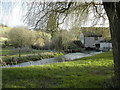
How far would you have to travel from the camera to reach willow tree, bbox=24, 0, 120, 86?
3973 mm

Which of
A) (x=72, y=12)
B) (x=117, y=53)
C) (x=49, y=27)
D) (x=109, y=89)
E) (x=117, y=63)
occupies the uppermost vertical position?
(x=72, y=12)

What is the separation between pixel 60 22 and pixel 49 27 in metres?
0.46

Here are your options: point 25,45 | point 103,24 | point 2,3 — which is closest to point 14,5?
point 2,3

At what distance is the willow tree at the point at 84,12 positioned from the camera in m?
3.97

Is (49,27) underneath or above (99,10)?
underneath

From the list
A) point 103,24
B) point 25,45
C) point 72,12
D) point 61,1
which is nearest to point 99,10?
point 103,24

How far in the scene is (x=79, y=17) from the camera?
4871 mm

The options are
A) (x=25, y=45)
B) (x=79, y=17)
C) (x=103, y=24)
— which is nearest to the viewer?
(x=79, y=17)

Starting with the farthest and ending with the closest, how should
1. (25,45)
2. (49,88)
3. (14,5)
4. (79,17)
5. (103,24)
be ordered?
(25,45), (103,24), (79,17), (14,5), (49,88)

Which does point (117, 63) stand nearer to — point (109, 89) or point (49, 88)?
point (109, 89)

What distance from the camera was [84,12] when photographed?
4926 mm

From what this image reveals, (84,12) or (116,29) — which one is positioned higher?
(84,12)

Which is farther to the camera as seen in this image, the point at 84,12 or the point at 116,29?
the point at 84,12

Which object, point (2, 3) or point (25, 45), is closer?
point (2, 3)
